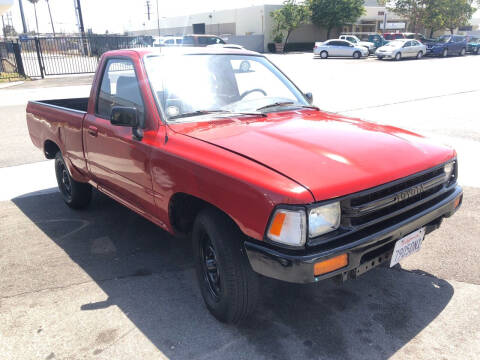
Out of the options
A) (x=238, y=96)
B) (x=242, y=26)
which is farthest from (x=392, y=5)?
(x=238, y=96)

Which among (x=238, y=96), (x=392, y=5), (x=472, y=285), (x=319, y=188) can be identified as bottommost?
(x=472, y=285)

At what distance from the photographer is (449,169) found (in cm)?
316

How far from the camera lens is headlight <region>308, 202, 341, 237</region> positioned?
2.36m

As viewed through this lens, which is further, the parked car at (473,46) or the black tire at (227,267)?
the parked car at (473,46)

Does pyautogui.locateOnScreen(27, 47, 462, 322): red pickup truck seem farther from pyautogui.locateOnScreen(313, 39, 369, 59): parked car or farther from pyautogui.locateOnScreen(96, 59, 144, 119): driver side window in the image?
pyautogui.locateOnScreen(313, 39, 369, 59): parked car

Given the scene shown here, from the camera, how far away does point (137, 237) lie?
173 inches

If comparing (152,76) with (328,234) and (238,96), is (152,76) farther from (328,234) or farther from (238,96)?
(328,234)

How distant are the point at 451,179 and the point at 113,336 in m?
2.76

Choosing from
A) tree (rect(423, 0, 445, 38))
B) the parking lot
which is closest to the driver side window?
the parking lot

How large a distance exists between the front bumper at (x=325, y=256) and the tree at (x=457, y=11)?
5326 cm

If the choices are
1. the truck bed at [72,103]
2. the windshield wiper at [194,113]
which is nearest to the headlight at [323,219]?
the windshield wiper at [194,113]

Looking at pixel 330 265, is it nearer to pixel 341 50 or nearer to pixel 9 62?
pixel 9 62

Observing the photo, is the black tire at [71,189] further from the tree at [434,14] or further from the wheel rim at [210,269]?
the tree at [434,14]

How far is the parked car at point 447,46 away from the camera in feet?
113
